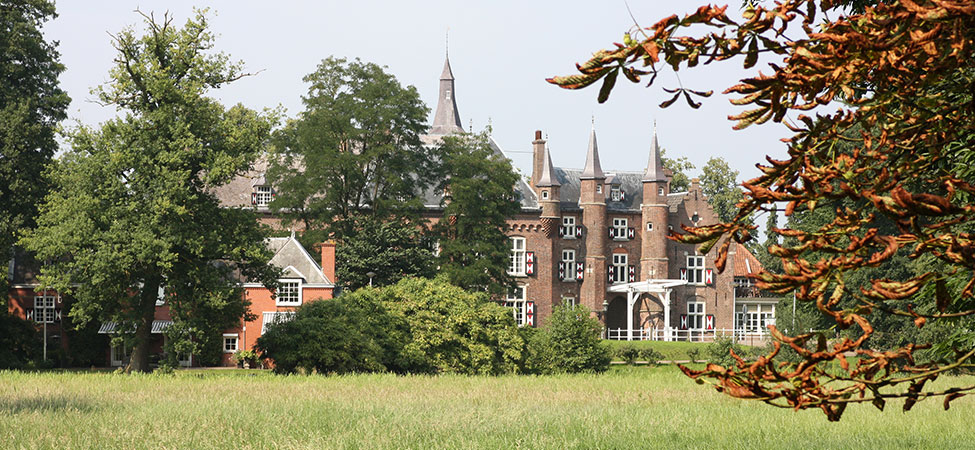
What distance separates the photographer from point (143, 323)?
2983 centimetres

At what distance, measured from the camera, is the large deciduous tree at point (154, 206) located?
28531 millimetres

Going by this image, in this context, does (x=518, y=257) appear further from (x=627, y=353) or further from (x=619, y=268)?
(x=627, y=353)

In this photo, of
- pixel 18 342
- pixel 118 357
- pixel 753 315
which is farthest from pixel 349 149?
pixel 753 315

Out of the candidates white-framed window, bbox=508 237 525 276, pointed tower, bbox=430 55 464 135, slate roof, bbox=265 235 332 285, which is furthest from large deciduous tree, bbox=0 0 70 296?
pointed tower, bbox=430 55 464 135

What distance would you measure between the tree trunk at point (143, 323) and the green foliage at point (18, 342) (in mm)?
6714

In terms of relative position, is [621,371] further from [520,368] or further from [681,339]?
[681,339]

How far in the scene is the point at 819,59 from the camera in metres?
3.43

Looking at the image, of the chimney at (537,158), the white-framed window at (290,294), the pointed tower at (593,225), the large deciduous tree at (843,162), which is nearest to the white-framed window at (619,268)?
the pointed tower at (593,225)

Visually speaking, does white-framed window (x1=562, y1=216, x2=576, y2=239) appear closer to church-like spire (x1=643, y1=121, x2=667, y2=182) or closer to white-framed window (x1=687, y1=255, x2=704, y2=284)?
church-like spire (x1=643, y1=121, x2=667, y2=182)

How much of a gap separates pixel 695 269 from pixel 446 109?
21653 mm

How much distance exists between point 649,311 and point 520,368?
1076 inches

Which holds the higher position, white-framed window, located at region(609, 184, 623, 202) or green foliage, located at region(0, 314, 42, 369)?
white-framed window, located at region(609, 184, 623, 202)

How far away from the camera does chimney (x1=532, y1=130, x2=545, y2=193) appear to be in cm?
6016

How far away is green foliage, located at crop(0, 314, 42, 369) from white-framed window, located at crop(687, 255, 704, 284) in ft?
123
